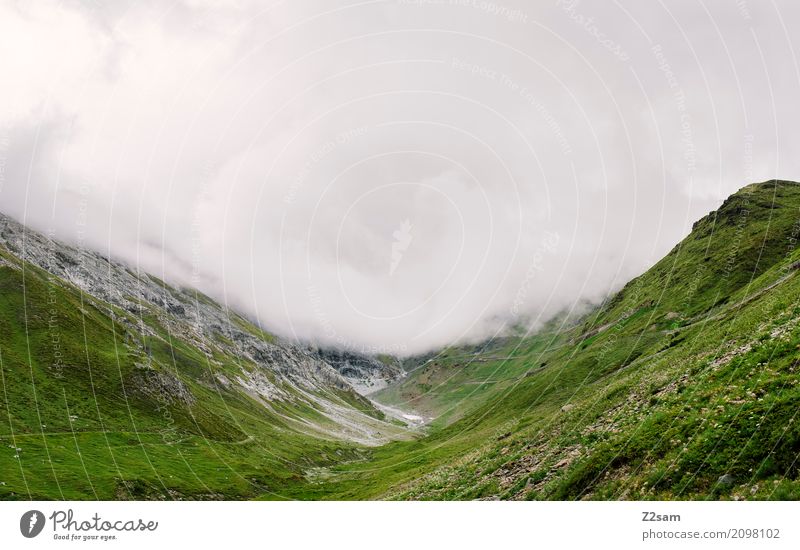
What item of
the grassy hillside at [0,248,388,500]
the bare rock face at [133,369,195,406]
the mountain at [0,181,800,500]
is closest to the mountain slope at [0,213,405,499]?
the grassy hillside at [0,248,388,500]

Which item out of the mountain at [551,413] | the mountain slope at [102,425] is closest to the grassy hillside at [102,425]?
the mountain slope at [102,425]

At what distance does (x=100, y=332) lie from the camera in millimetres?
177125

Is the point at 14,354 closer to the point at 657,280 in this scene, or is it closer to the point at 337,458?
the point at 337,458

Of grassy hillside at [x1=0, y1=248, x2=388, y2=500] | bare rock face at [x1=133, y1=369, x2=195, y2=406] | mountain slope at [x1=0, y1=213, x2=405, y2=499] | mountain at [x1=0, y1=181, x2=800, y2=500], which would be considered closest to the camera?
mountain at [x1=0, y1=181, x2=800, y2=500]

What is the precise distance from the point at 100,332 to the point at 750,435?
689ft

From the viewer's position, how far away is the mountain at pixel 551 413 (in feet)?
67.7

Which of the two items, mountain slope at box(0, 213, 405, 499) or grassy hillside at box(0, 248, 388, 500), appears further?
mountain slope at box(0, 213, 405, 499)

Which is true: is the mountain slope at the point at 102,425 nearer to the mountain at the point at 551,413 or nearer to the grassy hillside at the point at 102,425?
the grassy hillside at the point at 102,425

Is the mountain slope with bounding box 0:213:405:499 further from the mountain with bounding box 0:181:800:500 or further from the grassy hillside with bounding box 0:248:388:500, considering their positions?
the mountain with bounding box 0:181:800:500

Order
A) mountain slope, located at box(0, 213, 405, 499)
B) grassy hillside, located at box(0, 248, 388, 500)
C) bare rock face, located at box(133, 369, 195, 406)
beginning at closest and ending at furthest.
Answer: grassy hillside, located at box(0, 248, 388, 500) < mountain slope, located at box(0, 213, 405, 499) < bare rock face, located at box(133, 369, 195, 406)

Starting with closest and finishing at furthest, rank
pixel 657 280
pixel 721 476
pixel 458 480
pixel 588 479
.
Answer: pixel 721 476
pixel 588 479
pixel 458 480
pixel 657 280

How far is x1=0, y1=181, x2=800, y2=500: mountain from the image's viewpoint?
20625mm

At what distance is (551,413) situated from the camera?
2613 inches
